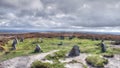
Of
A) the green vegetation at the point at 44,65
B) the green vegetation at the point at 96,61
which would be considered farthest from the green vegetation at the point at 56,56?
the green vegetation at the point at 96,61

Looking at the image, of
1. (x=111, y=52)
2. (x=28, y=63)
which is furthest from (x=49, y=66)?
(x=111, y=52)

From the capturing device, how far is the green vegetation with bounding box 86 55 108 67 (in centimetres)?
4634

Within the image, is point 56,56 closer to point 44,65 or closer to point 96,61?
point 44,65

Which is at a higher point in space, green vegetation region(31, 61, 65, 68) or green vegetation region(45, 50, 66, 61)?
green vegetation region(45, 50, 66, 61)

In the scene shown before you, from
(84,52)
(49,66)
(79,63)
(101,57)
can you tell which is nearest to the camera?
(49,66)

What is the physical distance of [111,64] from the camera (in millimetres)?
47656

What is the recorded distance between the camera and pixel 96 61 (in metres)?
47.1

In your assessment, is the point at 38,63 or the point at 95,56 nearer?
the point at 38,63

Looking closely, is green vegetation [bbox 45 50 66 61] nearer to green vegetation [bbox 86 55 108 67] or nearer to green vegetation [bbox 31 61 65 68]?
green vegetation [bbox 31 61 65 68]

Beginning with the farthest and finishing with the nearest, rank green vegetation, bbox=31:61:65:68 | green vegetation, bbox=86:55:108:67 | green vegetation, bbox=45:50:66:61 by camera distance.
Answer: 1. green vegetation, bbox=45:50:66:61
2. green vegetation, bbox=86:55:108:67
3. green vegetation, bbox=31:61:65:68

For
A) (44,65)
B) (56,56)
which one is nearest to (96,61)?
(56,56)

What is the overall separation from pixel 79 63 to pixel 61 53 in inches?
221

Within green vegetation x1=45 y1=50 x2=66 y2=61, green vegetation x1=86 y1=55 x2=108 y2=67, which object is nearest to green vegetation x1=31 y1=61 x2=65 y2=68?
green vegetation x1=45 y1=50 x2=66 y2=61

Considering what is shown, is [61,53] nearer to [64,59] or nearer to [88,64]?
[64,59]
